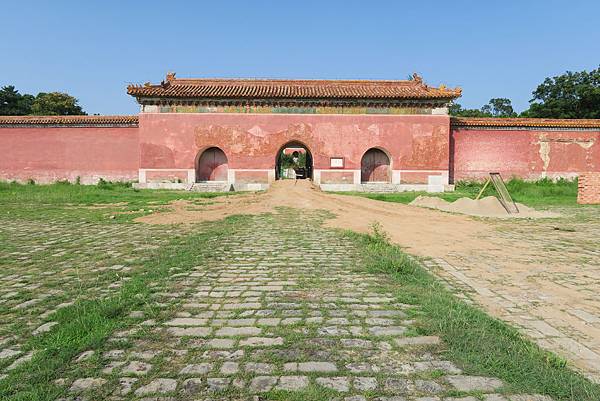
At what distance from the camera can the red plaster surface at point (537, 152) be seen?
2180 centimetres

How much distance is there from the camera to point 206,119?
70.3ft

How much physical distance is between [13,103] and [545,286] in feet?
174

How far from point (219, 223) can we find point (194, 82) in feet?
55.1

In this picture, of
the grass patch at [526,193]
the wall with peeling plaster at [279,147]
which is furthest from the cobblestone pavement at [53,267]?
the wall with peeling plaster at [279,147]

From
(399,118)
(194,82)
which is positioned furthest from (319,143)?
(194,82)

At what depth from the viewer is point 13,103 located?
4281 centimetres

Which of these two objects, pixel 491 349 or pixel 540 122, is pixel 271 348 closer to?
pixel 491 349

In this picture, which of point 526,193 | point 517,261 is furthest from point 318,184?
point 517,261

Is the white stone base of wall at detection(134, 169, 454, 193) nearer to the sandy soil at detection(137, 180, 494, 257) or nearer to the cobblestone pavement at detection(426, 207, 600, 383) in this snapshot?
the sandy soil at detection(137, 180, 494, 257)

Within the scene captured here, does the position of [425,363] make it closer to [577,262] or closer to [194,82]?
[577,262]

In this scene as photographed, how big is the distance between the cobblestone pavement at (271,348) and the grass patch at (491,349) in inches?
3.6

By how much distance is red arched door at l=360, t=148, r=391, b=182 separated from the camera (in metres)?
22.4

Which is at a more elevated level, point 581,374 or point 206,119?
point 206,119

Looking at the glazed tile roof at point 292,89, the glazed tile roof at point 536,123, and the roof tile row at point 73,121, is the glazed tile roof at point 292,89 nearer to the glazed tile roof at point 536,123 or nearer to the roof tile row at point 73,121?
the roof tile row at point 73,121
